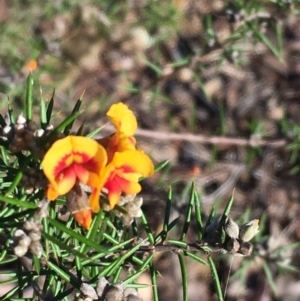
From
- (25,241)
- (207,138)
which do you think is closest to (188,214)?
(25,241)

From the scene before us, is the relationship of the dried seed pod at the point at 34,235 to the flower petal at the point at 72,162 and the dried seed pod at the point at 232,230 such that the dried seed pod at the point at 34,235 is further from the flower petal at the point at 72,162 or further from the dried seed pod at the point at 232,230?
the dried seed pod at the point at 232,230

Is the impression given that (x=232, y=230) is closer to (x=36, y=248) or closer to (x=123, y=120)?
(x=123, y=120)

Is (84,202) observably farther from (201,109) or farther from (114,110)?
(201,109)

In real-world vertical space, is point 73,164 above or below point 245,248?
above

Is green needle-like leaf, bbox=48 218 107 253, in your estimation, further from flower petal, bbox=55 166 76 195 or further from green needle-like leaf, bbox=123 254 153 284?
green needle-like leaf, bbox=123 254 153 284

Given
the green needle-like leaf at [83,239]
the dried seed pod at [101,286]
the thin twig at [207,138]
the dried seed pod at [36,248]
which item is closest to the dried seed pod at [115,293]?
the dried seed pod at [101,286]

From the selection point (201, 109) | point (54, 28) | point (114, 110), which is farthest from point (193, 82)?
point (114, 110)
